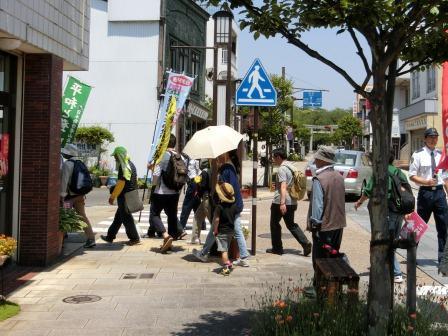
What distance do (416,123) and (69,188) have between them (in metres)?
36.5

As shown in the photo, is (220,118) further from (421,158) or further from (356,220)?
(356,220)

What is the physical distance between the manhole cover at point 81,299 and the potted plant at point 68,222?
2.32m

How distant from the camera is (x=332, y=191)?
6.50 m

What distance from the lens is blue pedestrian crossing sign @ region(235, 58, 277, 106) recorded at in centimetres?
906

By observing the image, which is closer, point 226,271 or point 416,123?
point 226,271

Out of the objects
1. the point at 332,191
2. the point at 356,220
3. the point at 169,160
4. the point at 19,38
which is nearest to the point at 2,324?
the point at 19,38

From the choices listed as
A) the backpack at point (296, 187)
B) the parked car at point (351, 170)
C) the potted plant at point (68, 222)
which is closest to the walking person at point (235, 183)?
the backpack at point (296, 187)

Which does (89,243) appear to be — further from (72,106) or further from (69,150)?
(72,106)

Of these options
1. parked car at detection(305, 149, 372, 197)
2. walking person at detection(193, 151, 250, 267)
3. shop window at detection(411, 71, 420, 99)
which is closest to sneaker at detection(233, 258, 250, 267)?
walking person at detection(193, 151, 250, 267)

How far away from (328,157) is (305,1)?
2754mm

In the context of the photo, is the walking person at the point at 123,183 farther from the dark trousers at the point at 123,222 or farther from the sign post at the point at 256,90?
the sign post at the point at 256,90

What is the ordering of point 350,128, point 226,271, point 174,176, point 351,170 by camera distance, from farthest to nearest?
point 350,128, point 351,170, point 174,176, point 226,271

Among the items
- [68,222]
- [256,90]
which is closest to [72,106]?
[68,222]

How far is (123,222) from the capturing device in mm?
9930
